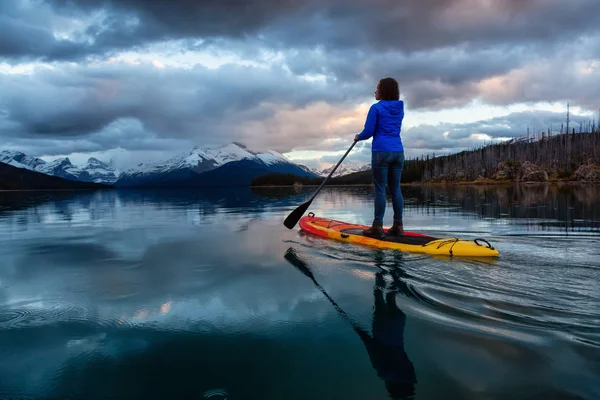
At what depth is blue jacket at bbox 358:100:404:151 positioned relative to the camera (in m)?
10.0

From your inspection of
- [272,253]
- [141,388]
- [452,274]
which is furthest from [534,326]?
[272,253]

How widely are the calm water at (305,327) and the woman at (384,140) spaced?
206cm

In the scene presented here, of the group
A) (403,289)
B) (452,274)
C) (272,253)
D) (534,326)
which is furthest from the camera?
(272,253)

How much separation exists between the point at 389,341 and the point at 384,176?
6758mm

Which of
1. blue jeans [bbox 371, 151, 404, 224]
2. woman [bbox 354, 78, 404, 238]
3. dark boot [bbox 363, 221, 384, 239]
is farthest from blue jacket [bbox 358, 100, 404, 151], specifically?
dark boot [bbox 363, 221, 384, 239]

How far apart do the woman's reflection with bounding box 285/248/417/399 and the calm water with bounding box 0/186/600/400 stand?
0.02 m

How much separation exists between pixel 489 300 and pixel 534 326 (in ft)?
3.06

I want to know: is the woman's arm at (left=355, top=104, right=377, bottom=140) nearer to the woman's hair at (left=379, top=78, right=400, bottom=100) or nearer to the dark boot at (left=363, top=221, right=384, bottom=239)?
the woman's hair at (left=379, top=78, right=400, bottom=100)

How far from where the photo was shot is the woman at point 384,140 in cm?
1006

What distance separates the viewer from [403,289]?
5.84m

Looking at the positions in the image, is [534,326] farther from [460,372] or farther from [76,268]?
[76,268]

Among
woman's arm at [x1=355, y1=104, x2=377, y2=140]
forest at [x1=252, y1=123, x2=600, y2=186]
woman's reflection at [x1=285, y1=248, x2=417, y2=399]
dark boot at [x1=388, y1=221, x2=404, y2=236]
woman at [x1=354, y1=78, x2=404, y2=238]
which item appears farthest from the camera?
forest at [x1=252, y1=123, x2=600, y2=186]

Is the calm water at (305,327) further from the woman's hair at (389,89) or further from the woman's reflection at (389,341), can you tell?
the woman's hair at (389,89)

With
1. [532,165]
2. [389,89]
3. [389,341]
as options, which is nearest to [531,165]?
[532,165]
